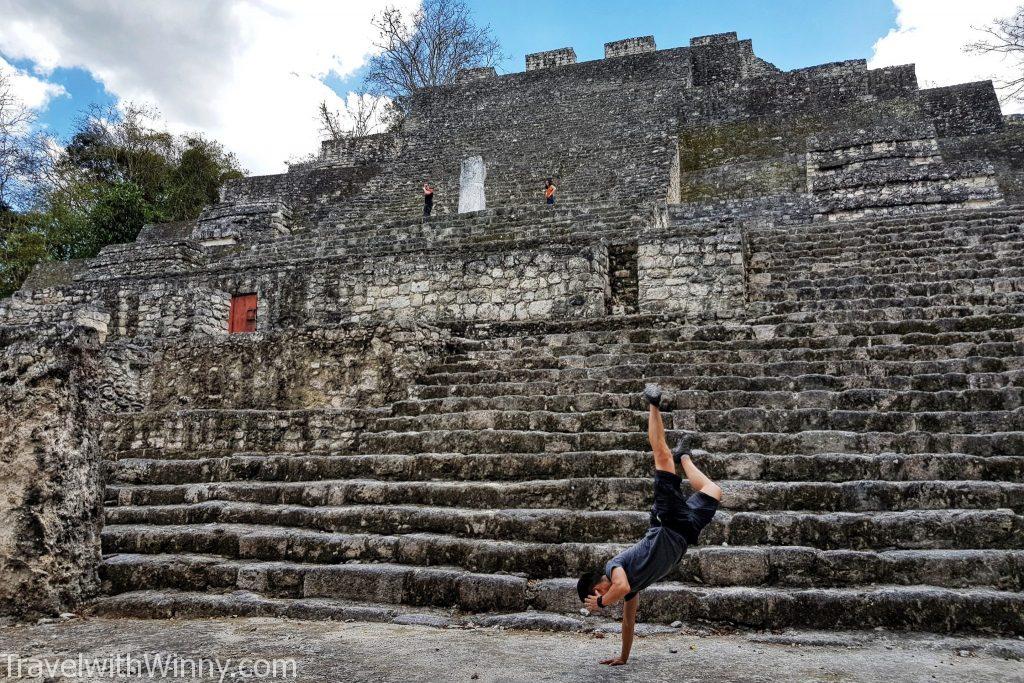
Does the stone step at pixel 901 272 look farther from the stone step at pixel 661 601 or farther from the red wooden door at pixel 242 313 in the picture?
the red wooden door at pixel 242 313

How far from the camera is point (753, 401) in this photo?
5070 millimetres

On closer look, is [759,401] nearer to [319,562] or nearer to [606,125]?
[319,562]

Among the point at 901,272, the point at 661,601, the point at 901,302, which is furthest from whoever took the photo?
the point at 901,272

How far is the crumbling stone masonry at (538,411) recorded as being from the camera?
3.49m

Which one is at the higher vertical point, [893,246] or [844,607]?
[893,246]

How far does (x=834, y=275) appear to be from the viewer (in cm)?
797

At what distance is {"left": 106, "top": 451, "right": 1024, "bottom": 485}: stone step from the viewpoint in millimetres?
3934

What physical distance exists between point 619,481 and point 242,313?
7.47 m

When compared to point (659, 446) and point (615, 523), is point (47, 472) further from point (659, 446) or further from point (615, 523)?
point (659, 446)

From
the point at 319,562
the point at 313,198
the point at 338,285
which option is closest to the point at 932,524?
the point at 319,562

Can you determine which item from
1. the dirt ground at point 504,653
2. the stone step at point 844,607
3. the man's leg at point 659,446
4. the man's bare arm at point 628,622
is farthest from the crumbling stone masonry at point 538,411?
the man's leg at point 659,446

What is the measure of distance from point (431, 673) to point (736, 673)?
1097mm

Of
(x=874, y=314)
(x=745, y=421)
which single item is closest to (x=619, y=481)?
(x=745, y=421)

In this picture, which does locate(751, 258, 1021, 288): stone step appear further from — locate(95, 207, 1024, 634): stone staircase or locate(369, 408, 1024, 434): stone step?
locate(369, 408, 1024, 434): stone step
